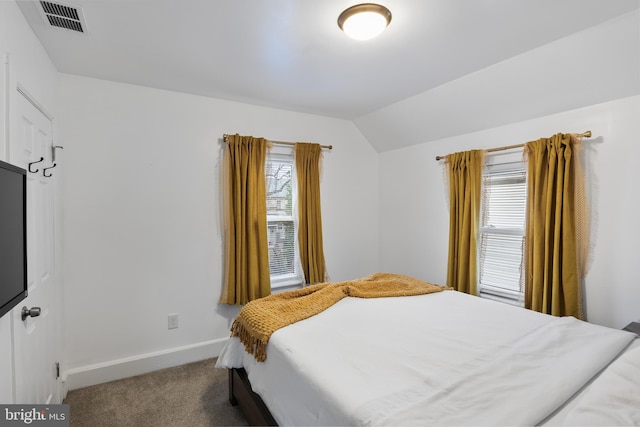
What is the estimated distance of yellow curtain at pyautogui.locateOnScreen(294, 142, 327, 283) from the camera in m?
3.33

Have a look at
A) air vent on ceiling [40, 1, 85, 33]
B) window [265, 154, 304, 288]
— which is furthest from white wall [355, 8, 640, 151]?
air vent on ceiling [40, 1, 85, 33]

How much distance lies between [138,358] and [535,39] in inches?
147

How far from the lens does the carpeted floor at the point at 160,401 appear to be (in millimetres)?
2031

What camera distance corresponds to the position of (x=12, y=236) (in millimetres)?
1284

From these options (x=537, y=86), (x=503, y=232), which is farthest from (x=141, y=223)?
(x=537, y=86)

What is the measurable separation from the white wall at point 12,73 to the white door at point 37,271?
0.07 m

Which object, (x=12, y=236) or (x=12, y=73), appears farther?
(x=12, y=73)

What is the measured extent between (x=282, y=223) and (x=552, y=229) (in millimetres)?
2390

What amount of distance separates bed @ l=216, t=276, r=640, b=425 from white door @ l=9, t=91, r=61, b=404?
1019 mm

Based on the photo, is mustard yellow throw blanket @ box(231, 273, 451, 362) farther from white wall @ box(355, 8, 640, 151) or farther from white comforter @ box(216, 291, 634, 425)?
white wall @ box(355, 8, 640, 151)

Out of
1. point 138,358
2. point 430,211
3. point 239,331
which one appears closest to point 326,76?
point 430,211

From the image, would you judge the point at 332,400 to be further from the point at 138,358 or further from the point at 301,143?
the point at 301,143

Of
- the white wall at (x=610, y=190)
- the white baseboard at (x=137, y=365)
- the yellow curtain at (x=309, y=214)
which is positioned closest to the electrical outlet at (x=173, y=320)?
the white baseboard at (x=137, y=365)

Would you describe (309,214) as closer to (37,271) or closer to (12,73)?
(37,271)
